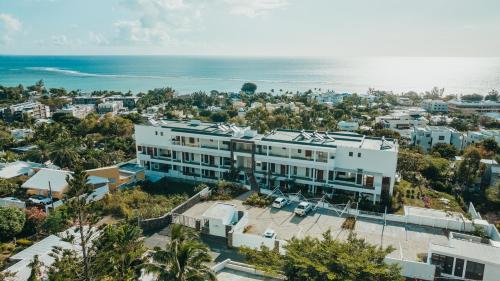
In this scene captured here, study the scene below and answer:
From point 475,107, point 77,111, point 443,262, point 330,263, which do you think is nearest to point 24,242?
point 330,263

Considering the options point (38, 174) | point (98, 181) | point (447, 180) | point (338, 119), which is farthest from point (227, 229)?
point (338, 119)

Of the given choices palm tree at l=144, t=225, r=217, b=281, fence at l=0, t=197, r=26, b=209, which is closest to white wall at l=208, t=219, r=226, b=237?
palm tree at l=144, t=225, r=217, b=281

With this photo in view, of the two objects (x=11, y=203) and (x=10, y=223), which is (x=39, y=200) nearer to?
(x=11, y=203)

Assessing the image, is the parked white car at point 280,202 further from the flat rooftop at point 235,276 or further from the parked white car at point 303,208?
the flat rooftop at point 235,276

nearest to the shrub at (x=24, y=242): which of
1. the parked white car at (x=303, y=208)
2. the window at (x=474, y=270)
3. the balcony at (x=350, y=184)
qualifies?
the parked white car at (x=303, y=208)

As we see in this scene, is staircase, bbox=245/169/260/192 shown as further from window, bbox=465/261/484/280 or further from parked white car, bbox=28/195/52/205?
window, bbox=465/261/484/280

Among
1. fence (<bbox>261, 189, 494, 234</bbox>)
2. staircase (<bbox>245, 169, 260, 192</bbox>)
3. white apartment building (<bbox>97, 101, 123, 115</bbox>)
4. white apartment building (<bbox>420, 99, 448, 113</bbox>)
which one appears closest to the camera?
fence (<bbox>261, 189, 494, 234</bbox>)

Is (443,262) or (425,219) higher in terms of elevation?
(443,262)
